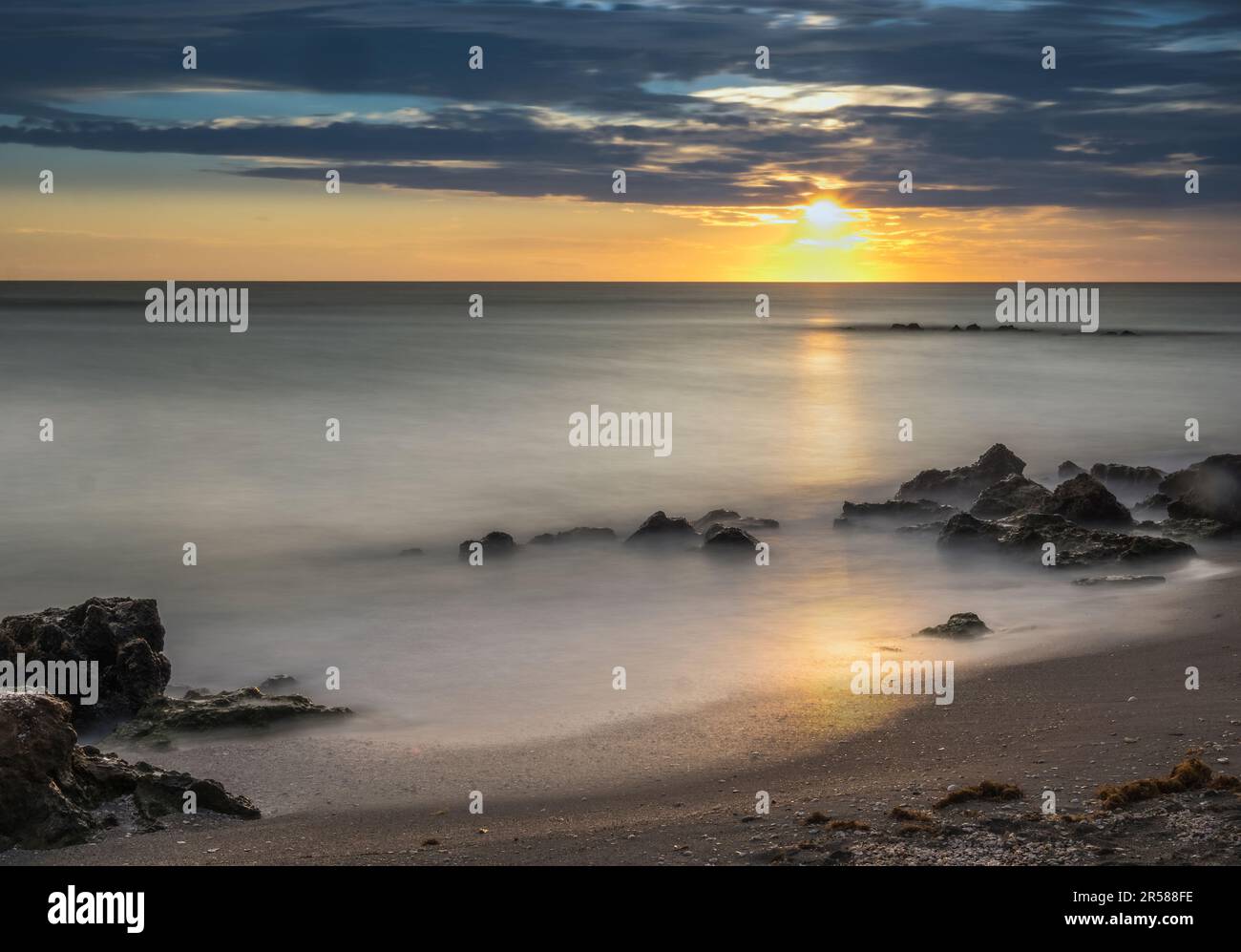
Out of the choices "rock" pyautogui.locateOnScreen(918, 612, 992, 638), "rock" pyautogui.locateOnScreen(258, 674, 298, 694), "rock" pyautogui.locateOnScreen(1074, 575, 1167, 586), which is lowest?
"rock" pyautogui.locateOnScreen(258, 674, 298, 694)

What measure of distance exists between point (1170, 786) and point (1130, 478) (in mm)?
16871

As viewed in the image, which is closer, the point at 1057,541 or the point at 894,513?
the point at 1057,541

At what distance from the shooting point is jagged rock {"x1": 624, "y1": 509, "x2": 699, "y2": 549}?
19.5 m

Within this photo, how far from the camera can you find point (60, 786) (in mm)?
8547

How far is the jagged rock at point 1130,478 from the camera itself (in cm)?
2316

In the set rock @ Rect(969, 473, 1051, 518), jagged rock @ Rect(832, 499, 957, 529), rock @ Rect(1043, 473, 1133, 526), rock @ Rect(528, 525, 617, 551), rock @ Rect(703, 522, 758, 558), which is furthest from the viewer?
jagged rock @ Rect(832, 499, 957, 529)

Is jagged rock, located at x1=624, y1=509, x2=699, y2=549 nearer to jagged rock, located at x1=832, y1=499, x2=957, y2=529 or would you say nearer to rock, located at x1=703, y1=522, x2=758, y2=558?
rock, located at x1=703, y1=522, x2=758, y2=558

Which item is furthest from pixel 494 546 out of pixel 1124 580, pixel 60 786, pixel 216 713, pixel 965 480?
pixel 60 786

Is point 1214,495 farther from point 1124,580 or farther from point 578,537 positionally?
point 578,537

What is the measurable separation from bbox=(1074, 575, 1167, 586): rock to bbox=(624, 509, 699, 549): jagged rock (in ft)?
19.5

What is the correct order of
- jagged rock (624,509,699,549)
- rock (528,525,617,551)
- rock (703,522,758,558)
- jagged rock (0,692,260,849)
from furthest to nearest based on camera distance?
rock (528,525,617,551) < jagged rock (624,509,699,549) < rock (703,522,758,558) < jagged rock (0,692,260,849)

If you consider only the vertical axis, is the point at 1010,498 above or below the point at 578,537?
above

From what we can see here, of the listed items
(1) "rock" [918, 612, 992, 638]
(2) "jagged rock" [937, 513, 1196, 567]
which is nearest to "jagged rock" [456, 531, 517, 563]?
(2) "jagged rock" [937, 513, 1196, 567]

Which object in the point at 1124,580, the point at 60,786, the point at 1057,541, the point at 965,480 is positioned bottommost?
the point at 60,786
